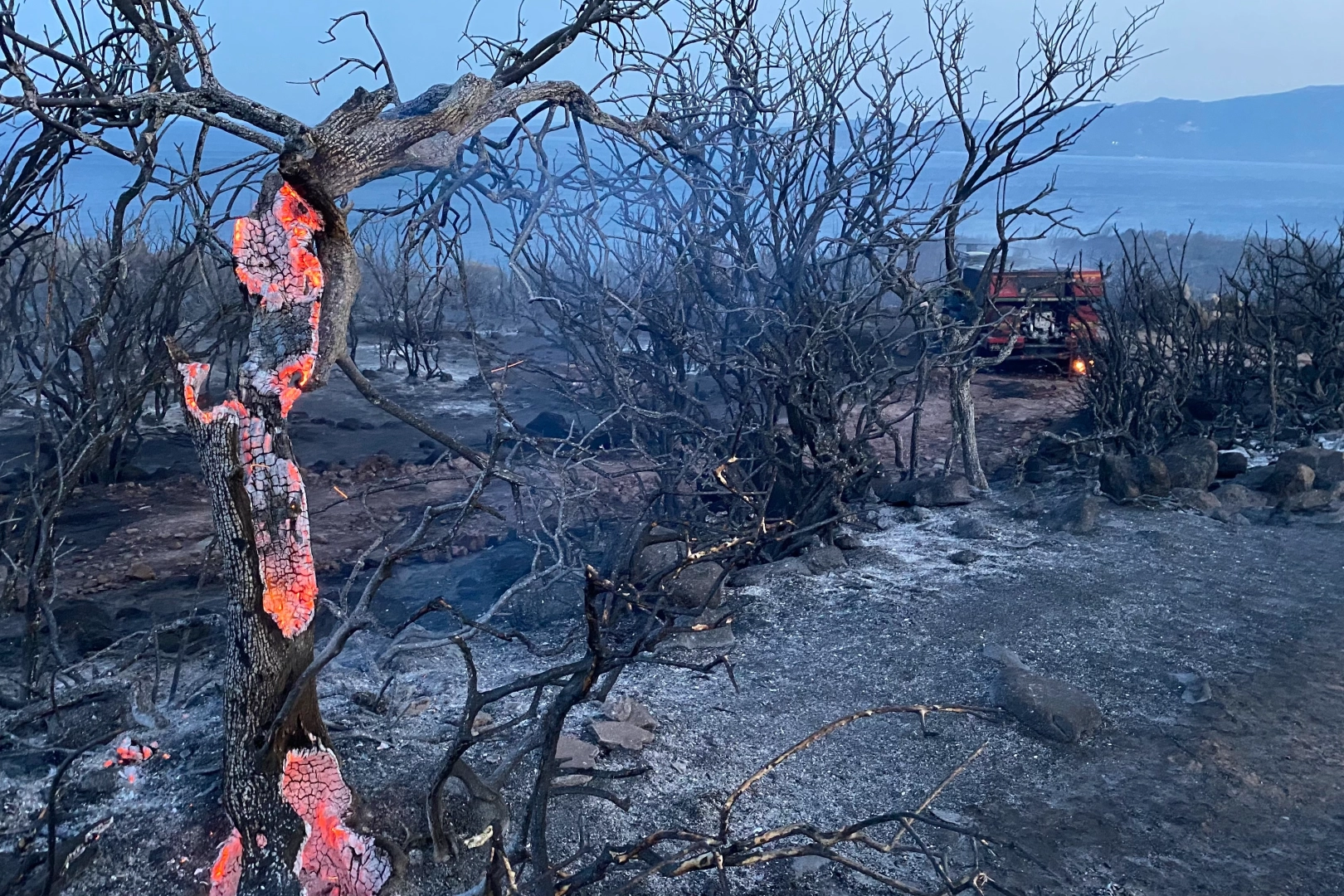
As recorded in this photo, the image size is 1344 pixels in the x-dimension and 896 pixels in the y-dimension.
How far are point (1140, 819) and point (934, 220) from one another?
162 inches

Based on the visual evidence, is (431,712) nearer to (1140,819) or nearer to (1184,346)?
(1140,819)

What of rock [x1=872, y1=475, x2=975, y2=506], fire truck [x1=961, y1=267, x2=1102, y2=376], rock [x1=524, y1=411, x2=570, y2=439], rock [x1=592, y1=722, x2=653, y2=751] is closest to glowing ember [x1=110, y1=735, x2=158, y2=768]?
rock [x1=592, y1=722, x2=653, y2=751]

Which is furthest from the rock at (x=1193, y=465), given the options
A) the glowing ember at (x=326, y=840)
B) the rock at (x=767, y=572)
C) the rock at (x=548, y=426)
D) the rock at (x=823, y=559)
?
the glowing ember at (x=326, y=840)

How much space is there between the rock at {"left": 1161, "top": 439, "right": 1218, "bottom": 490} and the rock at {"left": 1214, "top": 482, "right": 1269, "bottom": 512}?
0.17m

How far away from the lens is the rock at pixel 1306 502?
6.61 metres

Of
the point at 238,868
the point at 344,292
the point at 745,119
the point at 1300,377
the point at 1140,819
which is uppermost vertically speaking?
the point at 745,119

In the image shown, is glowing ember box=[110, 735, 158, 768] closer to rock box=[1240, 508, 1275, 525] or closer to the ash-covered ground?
the ash-covered ground

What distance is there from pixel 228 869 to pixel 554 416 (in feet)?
24.7

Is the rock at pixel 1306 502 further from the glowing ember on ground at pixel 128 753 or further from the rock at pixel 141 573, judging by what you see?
the rock at pixel 141 573

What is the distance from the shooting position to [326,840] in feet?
8.82

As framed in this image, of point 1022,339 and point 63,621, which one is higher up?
point 1022,339

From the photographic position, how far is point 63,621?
16.5 feet

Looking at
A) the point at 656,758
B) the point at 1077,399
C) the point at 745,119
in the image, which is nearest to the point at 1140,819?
the point at 656,758

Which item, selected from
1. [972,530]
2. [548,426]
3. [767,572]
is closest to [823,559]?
[767,572]
